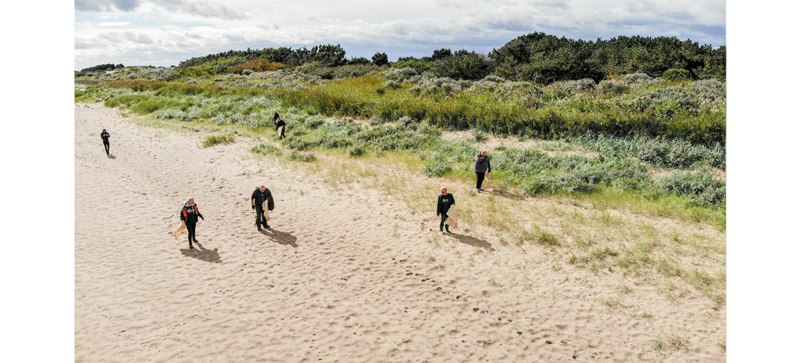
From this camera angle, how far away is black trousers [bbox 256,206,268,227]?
13.7m

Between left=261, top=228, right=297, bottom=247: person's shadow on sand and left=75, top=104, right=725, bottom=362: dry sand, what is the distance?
8 centimetres

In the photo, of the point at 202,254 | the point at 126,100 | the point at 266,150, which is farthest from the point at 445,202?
the point at 126,100

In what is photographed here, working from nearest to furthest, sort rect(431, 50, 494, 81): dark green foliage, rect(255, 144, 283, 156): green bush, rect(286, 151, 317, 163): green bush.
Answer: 1. rect(286, 151, 317, 163): green bush
2. rect(255, 144, 283, 156): green bush
3. rect(431, 50, 494, 81): dark green foliage

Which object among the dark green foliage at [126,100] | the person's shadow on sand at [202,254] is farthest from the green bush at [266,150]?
the dark green foliage at [126,100]

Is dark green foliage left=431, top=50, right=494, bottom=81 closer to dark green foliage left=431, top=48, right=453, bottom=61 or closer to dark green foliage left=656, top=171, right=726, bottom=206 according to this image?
dark green foliage left=431, top=48, right=453, bottom=61

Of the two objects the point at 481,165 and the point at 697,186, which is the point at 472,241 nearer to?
the point at 481,165

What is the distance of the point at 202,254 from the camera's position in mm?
12125

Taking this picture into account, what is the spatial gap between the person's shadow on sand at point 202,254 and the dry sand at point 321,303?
0.07 metres

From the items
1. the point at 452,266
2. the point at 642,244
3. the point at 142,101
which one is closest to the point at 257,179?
the point at 452,266

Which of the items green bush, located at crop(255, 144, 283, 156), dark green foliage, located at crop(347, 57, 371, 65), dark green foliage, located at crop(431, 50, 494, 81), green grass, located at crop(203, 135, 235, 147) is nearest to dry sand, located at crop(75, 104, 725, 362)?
green bush, located at crop(255, 144, 283, 156)

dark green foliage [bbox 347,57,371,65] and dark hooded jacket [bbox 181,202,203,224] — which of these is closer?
dark hooded jacket [bbox 181,202,203,224]

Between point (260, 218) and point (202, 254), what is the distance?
2.22 metres

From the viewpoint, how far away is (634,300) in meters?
9.45

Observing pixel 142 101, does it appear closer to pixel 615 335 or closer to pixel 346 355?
pixel 346 355
